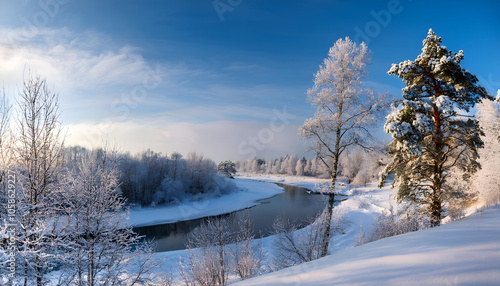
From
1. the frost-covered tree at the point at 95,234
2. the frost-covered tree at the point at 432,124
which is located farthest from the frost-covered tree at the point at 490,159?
the frost-covered tree at the point at 95,234

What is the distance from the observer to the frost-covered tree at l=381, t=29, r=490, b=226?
9.12 metres

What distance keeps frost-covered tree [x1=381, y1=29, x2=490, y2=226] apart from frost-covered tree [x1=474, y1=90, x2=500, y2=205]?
2542mm

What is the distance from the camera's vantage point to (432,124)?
9203 millimetres

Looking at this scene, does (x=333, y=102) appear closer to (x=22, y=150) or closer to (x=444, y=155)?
(x=444, y=155)

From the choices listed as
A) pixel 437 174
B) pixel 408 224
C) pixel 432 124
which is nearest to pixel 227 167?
pixel 408 224

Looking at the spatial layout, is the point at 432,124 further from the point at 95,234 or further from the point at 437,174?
the point at 95,234

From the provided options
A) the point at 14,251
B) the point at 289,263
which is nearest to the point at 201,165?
the point at 289,263

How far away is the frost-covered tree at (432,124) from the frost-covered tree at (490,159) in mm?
2542

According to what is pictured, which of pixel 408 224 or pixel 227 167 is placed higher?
pixel 408 224

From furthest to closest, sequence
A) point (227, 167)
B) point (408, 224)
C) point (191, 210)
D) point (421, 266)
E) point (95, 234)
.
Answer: point (227, 167)
point (191, 210)
point (408, 224)
point (95, 234)
point (421, 266)

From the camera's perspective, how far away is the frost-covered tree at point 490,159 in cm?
1173

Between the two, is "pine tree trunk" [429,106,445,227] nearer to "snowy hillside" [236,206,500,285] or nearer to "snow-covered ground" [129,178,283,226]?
"snowy hillside" [236,206,500,285]

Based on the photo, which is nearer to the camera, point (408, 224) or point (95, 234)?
point (95, 234)

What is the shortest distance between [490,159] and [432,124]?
20.6 ft
